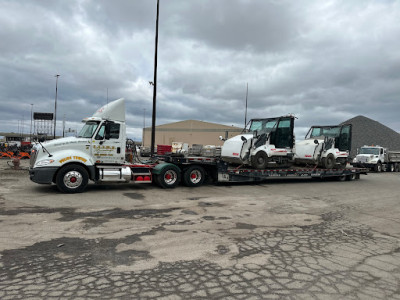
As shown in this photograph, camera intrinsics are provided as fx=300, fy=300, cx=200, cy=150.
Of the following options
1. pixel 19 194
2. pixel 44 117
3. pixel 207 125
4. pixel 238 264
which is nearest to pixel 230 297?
pixel 238 264

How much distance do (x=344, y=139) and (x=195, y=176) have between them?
31.5ft

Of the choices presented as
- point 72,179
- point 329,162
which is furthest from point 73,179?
point 329,162

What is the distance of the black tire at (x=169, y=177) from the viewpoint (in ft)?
36.7

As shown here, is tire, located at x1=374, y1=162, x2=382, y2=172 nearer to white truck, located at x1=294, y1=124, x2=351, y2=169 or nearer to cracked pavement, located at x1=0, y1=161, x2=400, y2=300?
white truck, located at x1=294, y1=124, x2=351, y2=169

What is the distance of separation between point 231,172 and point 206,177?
1.08 metres

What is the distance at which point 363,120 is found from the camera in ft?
192

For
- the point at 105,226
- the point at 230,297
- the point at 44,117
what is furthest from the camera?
the point at 44,117

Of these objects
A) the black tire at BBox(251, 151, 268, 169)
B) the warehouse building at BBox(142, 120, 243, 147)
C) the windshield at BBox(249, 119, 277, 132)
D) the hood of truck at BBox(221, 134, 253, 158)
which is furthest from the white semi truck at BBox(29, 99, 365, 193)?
the warehouse building at BBox(142, 120, 243, 147)

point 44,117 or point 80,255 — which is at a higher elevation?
point 44,117

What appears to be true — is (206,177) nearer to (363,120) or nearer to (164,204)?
(164,204)

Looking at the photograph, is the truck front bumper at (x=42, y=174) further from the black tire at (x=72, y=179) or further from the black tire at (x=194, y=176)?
the black tire at (x=194, y=176)

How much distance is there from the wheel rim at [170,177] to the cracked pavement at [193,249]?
2578 millimetres

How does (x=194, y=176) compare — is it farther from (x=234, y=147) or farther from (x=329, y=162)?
(x=329, y=162)

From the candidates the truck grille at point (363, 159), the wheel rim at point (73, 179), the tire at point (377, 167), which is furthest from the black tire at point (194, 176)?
the tire at point (377, 167)
